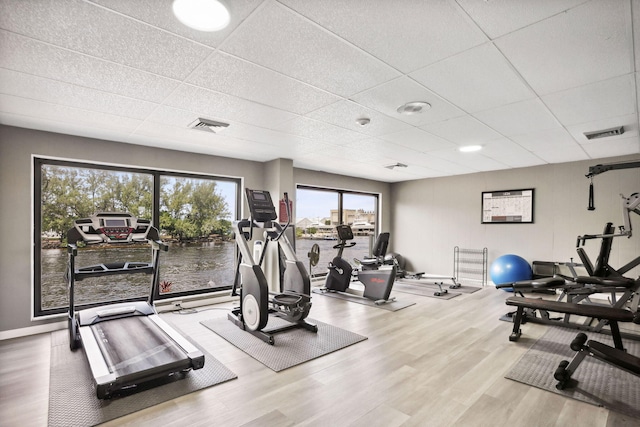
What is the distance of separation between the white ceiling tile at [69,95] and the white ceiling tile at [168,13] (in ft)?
4.18

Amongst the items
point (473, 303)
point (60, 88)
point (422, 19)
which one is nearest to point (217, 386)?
point (60, 88)

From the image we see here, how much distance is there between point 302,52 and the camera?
2002 mm

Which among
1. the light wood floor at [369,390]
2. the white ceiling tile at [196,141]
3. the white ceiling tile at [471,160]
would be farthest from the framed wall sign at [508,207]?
the white ceiling tile at [196,141]

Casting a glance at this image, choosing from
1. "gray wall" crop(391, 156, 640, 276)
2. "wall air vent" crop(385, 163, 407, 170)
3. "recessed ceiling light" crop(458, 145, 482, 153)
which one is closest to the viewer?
"recessed ceiling light" crop(458, 145, 482, 153)

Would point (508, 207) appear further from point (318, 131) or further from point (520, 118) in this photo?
point (318, 131)

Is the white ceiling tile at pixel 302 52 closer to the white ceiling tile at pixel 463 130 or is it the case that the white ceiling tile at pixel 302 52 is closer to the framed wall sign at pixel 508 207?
the white ceiling tile at pixel 463 130

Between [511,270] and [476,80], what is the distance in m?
4.29

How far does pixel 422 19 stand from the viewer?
1.67 metres

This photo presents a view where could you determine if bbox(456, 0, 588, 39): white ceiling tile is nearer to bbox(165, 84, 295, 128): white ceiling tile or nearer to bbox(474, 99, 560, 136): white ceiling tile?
bbox(474, 99, 560, 136): white ceiling tile

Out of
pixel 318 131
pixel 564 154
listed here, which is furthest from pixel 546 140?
pixel 318 131

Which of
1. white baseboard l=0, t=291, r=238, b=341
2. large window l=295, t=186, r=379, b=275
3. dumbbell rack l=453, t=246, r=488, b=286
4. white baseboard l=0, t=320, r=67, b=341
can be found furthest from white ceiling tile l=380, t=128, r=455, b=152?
white baseboard l=0, t=320, r=67, b=341

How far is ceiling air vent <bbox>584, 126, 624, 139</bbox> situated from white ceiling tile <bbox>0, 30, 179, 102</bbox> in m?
4.44

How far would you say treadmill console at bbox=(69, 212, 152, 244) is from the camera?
3.17 meters

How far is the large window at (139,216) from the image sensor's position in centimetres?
377
